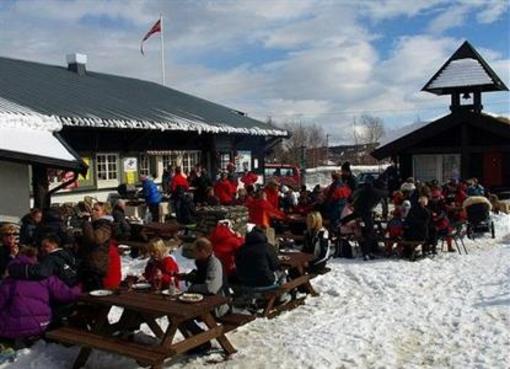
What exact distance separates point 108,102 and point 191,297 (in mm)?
13445

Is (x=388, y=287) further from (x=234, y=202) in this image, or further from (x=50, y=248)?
(x=234, y=202)

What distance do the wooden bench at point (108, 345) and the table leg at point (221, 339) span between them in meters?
0.73

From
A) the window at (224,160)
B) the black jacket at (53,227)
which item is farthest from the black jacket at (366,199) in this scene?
the window at (224,160)

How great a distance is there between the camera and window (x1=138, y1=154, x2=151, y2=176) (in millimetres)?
18500

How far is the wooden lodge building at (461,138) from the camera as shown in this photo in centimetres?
2436

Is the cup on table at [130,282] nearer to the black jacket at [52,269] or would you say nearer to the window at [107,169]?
the black jacket at [52,269]

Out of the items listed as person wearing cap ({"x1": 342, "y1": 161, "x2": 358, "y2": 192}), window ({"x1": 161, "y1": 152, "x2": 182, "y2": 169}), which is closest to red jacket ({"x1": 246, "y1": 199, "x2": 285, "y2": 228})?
person wearing cap ({"x1": 342, "y1": 161, "x2": 358, "y2": 192})

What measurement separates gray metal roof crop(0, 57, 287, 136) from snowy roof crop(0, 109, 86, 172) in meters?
1.17

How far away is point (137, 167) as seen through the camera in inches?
719

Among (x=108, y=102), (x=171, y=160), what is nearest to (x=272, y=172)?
(x=171, y=160)

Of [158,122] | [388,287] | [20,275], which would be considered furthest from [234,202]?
[20,275]

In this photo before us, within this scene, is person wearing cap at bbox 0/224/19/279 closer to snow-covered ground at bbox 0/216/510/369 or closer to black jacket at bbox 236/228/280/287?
snow-covered ground at bbox 0/216/510/369

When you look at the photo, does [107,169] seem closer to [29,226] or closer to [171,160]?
[171,160]

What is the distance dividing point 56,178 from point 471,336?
444 inches
